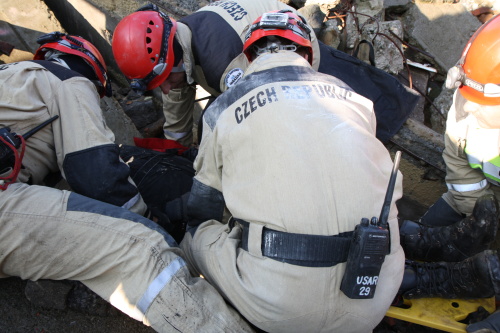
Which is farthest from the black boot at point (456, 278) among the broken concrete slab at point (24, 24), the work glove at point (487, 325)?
the broken concrete slab at point (24, 24)

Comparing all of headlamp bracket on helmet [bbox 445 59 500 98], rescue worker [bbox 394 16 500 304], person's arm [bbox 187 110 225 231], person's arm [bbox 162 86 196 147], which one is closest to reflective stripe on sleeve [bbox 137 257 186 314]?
person's arm [bbox 187 110 225 231]

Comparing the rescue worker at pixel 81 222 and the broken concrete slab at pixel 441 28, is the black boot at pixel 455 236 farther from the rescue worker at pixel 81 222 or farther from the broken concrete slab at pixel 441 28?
the broken concrete slab at pixel 441 28

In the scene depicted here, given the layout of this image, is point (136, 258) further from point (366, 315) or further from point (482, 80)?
point (482, 80)

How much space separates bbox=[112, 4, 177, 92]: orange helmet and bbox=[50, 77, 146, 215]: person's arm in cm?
77

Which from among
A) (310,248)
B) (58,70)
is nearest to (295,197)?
(310,248)

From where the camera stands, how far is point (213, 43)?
3.16 m

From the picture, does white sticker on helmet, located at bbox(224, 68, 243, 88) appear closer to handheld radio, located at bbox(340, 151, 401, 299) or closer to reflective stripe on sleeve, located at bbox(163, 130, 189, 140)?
reflective stripe on sleeve, located at bbox(163, 130, 189, 140)

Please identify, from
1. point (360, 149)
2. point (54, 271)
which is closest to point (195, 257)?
point (54, 271)

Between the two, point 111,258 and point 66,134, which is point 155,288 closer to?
point 111,258

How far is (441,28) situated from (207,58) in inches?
146

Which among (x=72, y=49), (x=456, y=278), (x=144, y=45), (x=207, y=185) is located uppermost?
(x=72, y=49)

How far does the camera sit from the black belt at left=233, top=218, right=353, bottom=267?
1.64 meters

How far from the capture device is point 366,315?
1.76 meters

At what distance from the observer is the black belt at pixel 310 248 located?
1645 millimetres
